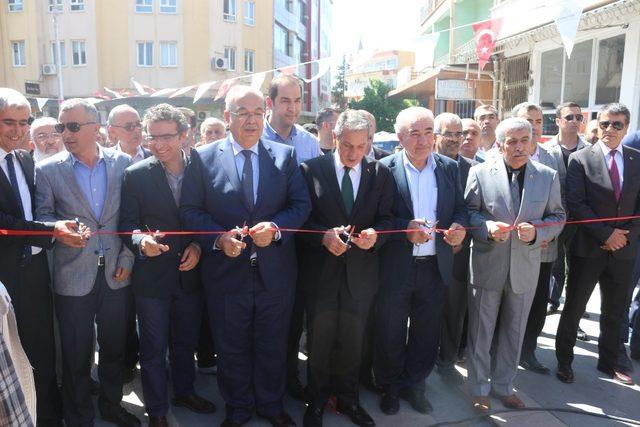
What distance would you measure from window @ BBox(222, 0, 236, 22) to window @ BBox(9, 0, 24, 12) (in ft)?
38.1

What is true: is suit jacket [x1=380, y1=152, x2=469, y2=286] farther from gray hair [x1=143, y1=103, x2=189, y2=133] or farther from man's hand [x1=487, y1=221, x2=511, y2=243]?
gray hair [x1=143, y1=103, x2=189, y2=133]

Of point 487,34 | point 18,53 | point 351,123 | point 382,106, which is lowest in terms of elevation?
point 351,123

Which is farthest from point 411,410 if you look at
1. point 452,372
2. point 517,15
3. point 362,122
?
point 517,15

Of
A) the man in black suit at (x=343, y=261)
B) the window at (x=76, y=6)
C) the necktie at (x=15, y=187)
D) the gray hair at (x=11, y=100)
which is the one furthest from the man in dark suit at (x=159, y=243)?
the window at (x=76, y=6)

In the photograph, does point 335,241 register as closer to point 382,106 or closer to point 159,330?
point 159,330

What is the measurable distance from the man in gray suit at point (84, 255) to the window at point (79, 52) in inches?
1136

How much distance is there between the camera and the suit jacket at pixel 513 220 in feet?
11.9

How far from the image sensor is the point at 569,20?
6.79 meters

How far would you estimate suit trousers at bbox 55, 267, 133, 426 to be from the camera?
3201mm

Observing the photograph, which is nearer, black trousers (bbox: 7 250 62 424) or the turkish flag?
black trousers (bbox: 7 250 62 424)

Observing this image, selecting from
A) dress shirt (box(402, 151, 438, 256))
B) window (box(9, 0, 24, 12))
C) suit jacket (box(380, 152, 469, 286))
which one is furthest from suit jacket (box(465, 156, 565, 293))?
window (box(9, 0, 24, 12))

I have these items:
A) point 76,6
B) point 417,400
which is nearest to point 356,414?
point 417,400

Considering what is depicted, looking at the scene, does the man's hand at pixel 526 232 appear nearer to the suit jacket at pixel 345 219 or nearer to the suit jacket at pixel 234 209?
the suit jacket at pixel 345 219

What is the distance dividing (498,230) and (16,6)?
34150 mm
